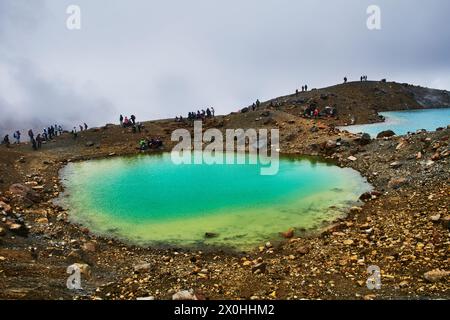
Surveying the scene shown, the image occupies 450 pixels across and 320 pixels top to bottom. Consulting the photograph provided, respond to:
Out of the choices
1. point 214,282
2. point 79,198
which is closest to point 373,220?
point 214,282

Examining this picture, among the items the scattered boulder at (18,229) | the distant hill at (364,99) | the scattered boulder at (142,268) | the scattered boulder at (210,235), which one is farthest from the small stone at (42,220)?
the distant hill at (364,99)

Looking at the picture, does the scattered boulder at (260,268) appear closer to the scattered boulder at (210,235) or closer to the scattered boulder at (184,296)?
the scattered boulder at (184,296)

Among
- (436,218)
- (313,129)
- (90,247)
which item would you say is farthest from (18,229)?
(313,129)

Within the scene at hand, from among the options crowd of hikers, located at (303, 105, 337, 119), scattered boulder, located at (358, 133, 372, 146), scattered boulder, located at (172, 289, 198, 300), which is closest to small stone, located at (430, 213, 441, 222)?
scattered boulder, located at (172, 289, 198, 300)

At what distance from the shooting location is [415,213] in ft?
59.7

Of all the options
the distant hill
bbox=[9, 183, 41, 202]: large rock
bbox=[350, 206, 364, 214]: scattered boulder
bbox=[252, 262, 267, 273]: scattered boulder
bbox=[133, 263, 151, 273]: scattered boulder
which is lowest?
bbox=[133, 263, 151, 273]: scattered boulder

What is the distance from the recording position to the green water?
20.0m

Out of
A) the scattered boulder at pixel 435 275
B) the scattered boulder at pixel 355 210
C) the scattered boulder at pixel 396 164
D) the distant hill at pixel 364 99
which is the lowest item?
the scattered boulder at pixel 435 275

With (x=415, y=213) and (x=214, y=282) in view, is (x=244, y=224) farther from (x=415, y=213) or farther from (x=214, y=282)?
(x=415, y=213)

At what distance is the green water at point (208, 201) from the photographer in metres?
20.0

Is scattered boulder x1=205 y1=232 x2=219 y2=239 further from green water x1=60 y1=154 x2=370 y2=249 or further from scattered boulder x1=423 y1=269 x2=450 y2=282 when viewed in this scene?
scattered boulder x1=423 y1=269 x2=450 y2=282

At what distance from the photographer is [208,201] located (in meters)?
24.7

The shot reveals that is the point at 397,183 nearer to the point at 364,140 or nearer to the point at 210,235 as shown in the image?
the point at 210,235
